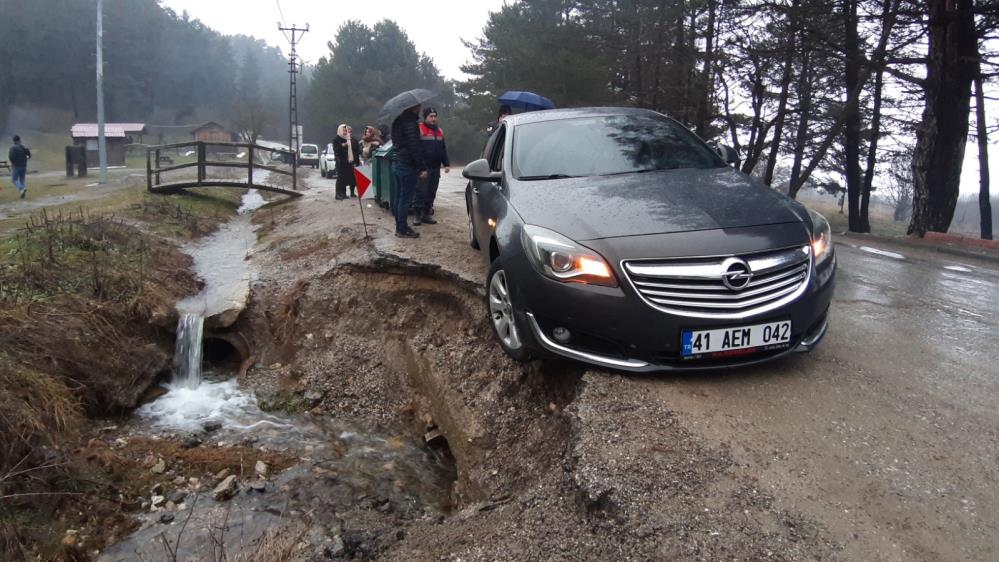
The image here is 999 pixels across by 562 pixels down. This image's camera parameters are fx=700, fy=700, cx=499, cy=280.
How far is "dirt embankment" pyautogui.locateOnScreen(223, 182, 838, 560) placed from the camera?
294 centimetres

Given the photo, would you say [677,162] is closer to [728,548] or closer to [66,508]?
[728,548]

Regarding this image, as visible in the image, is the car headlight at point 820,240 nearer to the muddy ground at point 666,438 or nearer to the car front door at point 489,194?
the muddy ground at point 666,438

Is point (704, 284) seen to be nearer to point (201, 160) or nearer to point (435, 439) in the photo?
point (435, 439)

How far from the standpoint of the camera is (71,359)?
237 inches

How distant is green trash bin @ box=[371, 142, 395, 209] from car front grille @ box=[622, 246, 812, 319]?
832 centimetres

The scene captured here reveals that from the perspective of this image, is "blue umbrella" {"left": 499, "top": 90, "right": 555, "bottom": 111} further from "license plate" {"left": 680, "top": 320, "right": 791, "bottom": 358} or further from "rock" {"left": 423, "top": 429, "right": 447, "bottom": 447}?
"license plate" {"left": 680, "top": 320, "right": 791, "bottom": 358}

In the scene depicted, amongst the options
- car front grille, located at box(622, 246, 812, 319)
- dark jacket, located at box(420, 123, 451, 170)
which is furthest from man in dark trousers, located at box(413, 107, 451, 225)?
car front grille, located at box(622, 246, 812, 319)

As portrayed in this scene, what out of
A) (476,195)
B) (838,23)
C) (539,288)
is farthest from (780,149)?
(539,288)

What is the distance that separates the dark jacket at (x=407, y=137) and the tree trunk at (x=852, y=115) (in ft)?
36.4

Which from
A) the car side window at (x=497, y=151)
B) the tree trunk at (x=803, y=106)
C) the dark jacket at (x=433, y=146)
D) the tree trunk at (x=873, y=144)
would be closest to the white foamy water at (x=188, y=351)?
the dark jacket at (x=433, y=146)

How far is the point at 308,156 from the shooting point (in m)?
42.0

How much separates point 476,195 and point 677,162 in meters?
1.87

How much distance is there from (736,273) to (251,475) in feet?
12.2

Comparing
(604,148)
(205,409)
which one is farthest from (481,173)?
(205,409)
